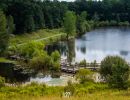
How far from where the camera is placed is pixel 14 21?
81.6 m

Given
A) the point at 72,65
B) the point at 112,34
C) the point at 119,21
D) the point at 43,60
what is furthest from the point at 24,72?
the point at 119,21

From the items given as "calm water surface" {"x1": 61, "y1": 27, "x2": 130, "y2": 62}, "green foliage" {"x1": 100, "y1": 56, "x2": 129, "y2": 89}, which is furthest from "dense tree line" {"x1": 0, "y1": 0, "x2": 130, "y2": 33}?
"green foliage" {"x1": 100, "y1": 56, "x2": 129, "y2": 89}

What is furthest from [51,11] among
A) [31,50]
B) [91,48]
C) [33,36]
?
[31,50]

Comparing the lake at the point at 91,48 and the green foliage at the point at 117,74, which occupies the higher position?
the green foliage at the point at 117,74

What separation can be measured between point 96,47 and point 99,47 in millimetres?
716

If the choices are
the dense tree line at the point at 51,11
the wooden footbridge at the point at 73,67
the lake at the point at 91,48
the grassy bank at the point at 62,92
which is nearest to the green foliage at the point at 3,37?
the lake at the point at 91,48

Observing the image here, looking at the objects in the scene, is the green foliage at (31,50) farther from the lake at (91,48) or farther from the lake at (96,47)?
the lake at (96,47)

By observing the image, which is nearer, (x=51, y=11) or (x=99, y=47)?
(x=99, y=47)

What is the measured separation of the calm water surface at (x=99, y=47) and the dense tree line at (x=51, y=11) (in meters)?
10.2

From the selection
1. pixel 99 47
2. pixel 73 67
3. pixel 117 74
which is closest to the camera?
pixel 117 74

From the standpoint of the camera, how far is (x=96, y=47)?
3152 inches

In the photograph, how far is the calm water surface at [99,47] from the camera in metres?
66.5

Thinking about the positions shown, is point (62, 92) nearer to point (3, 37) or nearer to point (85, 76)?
point (85, 76)

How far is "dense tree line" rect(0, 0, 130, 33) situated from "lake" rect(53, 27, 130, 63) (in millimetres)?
9189
